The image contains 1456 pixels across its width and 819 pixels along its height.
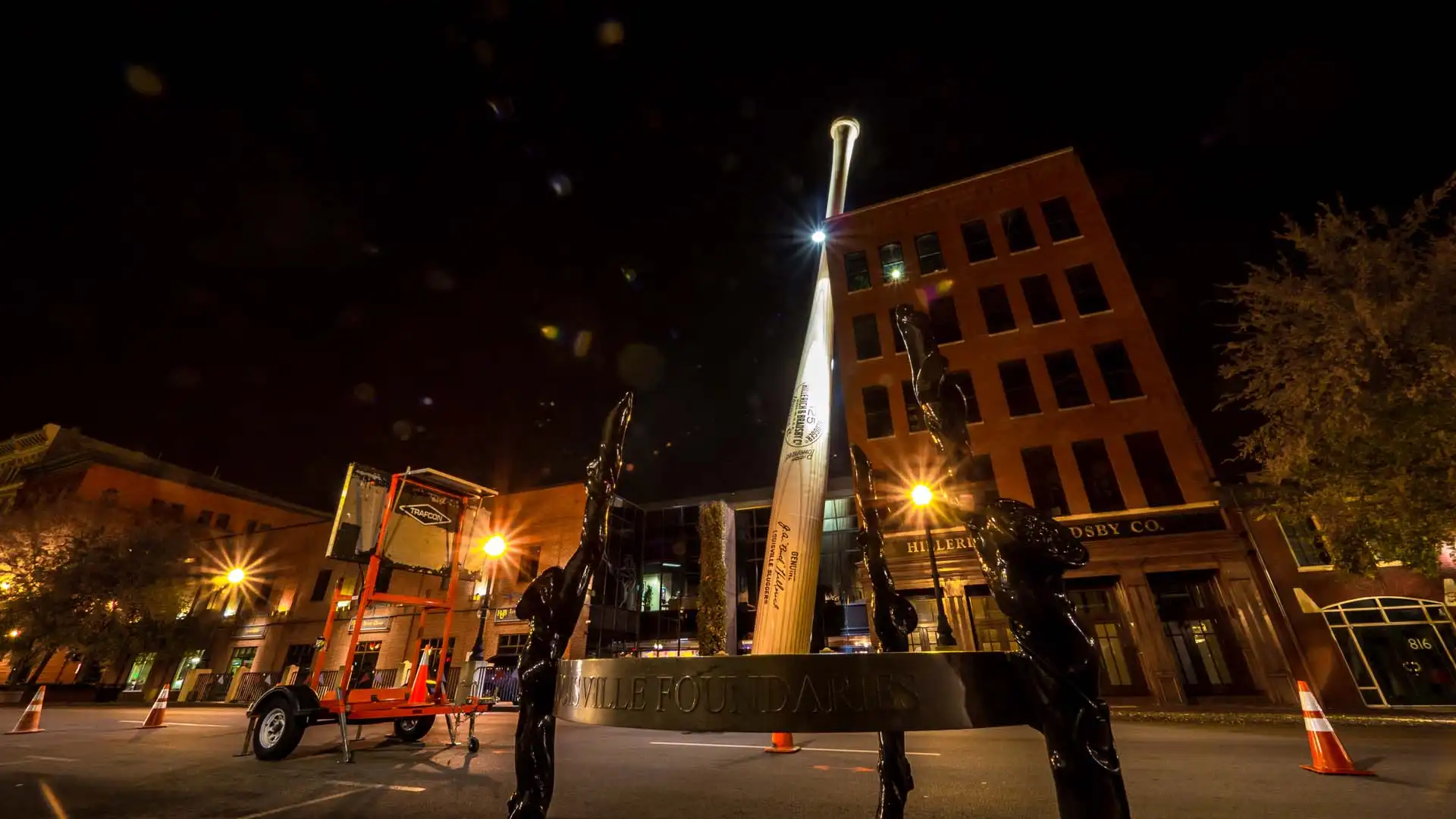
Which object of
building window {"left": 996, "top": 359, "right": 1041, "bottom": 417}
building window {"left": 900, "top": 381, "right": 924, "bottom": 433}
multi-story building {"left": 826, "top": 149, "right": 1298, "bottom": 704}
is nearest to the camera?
multi-story building {"left": 826, "top": 149, "right": 1298, "bottom": 704}

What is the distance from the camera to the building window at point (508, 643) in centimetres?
2570

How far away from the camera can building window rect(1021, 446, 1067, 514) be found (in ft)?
58.4

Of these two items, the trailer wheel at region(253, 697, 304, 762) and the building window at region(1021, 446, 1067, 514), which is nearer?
the trailer wheel at region(253, 697, 304, 762)

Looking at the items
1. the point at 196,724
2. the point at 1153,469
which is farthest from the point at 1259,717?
the point at 196,724

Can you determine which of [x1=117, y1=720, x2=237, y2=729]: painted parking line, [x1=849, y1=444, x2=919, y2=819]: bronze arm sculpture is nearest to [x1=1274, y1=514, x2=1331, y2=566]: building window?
[x1=849, y1=444, x2=919, y2=819]: bronze arm sculpture

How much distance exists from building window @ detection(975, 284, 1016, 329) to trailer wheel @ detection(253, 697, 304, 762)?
22231 mm

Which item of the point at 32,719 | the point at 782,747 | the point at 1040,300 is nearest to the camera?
the point at 782,747

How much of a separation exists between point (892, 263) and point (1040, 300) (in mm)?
6060

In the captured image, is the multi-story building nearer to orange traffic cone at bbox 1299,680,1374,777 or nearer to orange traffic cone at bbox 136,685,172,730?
orange traffic cone at bbox 1299,680,1374,777

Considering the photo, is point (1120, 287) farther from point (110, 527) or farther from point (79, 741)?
point (110, 527)

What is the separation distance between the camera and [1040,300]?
21.1 meters

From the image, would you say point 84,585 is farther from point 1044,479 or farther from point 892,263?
point 1044,479

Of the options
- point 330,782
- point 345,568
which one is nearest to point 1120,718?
point 330,782

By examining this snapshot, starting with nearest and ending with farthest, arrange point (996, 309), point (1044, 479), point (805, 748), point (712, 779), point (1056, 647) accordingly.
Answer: point (1056, 647) < point (712, 779) < point (805, 748) < point (1044, 479) < point (996, 309)
